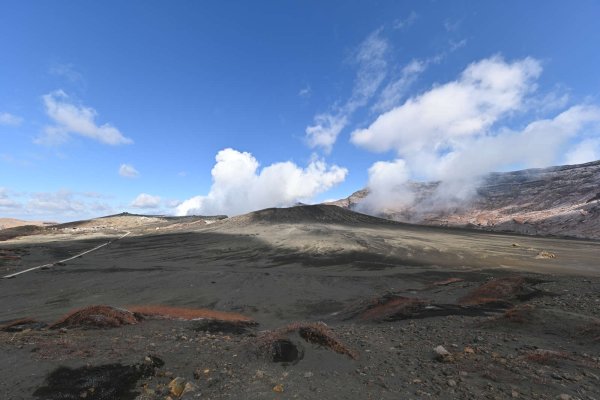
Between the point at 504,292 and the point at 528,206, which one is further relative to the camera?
the point at 528,206

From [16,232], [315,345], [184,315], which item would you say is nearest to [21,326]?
[184,315]

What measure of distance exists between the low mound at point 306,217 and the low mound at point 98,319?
202ft

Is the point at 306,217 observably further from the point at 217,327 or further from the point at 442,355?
the point at 442,355

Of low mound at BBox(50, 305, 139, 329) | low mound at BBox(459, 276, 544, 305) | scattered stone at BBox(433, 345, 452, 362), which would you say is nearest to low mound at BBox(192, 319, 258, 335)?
low mound at BBox(50, 305, 139, 329)

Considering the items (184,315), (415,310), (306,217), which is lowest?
(184,315)

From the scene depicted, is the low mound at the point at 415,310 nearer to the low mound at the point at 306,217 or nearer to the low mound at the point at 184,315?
the low mound at the point at 184,315

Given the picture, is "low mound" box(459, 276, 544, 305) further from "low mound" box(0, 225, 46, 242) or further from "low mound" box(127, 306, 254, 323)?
"low mound" box(0, 225, 46, 242)

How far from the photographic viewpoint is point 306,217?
261 feet

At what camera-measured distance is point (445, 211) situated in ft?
378

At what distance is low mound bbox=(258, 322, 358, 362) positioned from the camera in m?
6.90

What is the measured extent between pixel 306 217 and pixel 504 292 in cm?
6547

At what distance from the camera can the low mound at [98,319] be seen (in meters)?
9.73

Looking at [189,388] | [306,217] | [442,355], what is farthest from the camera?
[306,217]

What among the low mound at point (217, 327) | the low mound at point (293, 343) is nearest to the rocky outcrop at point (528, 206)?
the low mound at point (217, 327)
